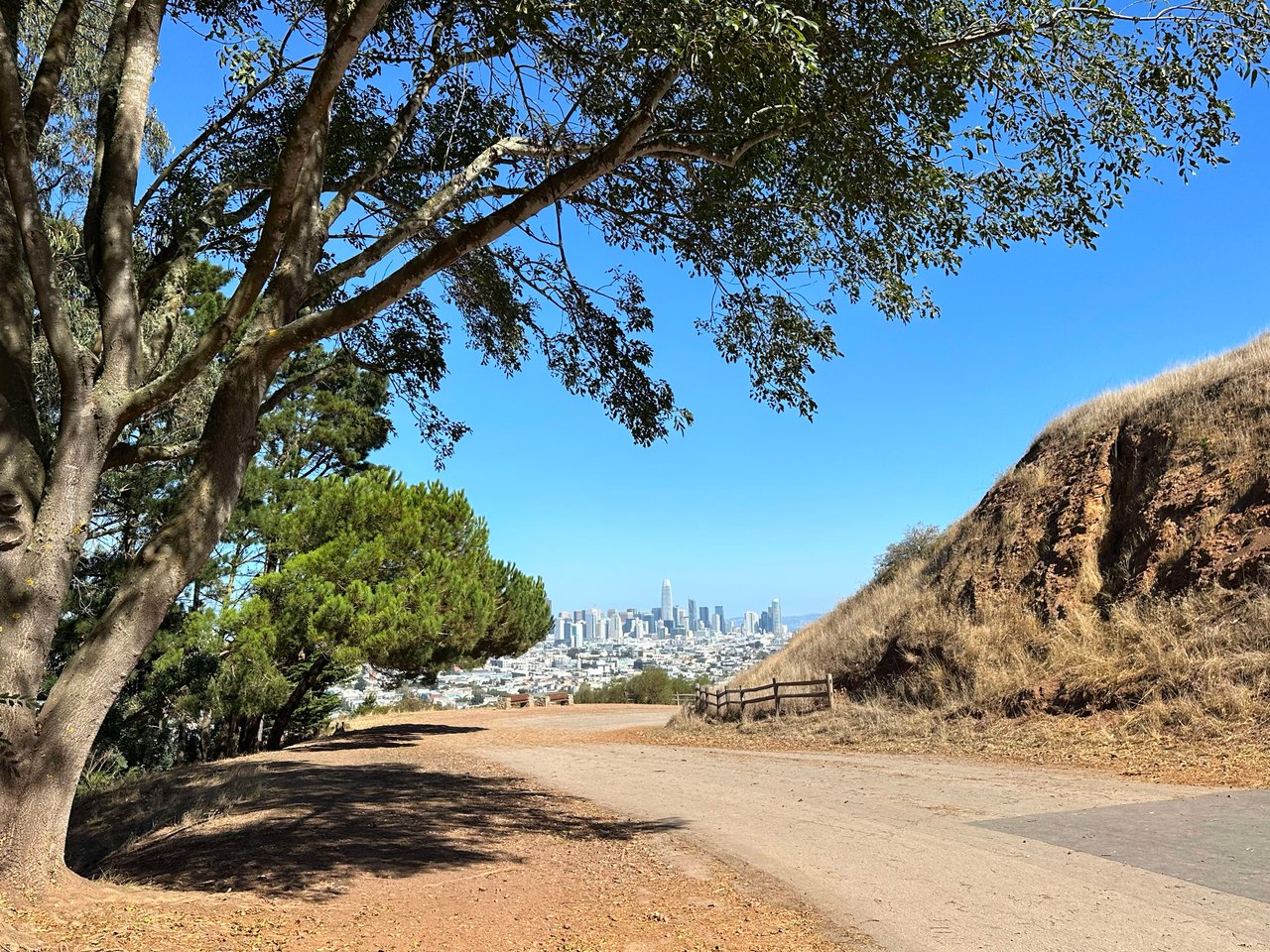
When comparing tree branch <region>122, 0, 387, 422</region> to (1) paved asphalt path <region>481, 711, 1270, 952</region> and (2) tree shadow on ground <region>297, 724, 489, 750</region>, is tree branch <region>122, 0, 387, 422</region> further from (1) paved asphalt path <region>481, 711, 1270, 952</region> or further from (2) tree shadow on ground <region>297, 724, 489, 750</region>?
(2) tree shadow on ground <region>297, 724, 489, 750</region>

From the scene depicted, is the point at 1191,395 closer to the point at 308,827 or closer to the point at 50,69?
the point at 308,827

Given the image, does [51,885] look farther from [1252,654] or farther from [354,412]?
[354,412]

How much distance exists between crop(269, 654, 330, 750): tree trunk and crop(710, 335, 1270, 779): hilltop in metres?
11.6

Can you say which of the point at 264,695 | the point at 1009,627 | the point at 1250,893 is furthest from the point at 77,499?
the point at 1009,627

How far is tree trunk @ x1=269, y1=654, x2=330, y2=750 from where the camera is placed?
2080 cm

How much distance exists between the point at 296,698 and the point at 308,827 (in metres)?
14.7

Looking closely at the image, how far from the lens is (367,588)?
18.8m

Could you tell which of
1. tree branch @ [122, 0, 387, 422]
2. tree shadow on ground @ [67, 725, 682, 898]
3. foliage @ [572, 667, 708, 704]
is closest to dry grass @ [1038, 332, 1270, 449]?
tree shadow on ground @ [67, 725, 682, 898]

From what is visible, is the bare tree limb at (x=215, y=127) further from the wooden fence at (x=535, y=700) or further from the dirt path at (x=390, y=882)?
the wooden fence at (x=535, y=700)

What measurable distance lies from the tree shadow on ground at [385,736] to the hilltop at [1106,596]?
9.77 metres

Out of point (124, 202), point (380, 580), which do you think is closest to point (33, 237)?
point (124, 202)

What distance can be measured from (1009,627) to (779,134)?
509 inches

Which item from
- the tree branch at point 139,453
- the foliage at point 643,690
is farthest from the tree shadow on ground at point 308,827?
the foliage at point 643,690

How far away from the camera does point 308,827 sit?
8.59m
